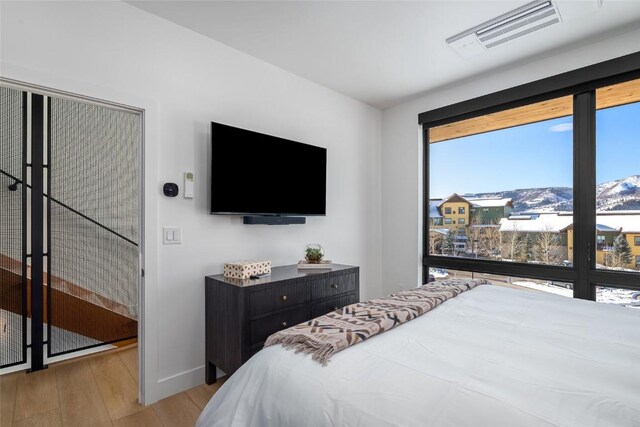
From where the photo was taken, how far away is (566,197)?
2.80 metres

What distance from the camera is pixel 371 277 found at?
3938 mm

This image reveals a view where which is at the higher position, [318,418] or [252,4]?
[252,4]

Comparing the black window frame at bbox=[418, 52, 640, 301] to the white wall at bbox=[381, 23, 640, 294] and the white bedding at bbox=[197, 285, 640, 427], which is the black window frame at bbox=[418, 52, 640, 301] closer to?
the white wall at bbox=[381, 23, 640, 294]

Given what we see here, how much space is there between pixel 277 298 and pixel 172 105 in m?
1.56

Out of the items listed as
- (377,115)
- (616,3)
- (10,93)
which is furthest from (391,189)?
(10,93)

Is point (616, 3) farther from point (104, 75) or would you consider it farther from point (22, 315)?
point (22, 315)

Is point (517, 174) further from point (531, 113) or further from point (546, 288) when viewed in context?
point (546, 288)

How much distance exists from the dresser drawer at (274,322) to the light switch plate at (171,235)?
805 mm

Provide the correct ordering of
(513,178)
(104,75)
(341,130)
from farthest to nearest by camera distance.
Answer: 1. (341,130)
2. (513,178)
3. (104,75)

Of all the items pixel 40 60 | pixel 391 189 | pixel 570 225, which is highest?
pixel 40 60

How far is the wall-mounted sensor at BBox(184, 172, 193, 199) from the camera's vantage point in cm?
233

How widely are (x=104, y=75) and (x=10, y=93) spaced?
4.23 feet

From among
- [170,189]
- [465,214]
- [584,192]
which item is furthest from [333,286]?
[584,192]

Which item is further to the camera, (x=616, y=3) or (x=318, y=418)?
(x=616, y=3)
